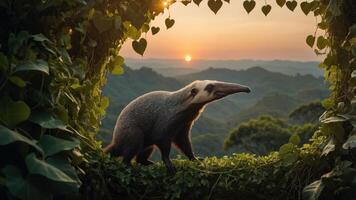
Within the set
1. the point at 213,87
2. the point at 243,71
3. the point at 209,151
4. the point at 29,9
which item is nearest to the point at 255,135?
the point at 209,151

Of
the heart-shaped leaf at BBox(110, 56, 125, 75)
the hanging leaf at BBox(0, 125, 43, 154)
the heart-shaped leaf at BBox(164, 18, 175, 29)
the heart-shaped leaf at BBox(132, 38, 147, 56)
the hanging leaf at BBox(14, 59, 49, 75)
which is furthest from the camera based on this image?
the heart-shaped leaf at BBox(110, 56, 125, 75)

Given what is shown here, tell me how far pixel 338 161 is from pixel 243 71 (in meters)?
75.4

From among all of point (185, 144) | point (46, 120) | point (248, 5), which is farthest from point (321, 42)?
point (46, 120)

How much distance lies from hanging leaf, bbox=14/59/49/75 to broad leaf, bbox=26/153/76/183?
427 millimetres

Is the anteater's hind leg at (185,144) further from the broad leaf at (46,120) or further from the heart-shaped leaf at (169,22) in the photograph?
the broad leaf at (46,120)

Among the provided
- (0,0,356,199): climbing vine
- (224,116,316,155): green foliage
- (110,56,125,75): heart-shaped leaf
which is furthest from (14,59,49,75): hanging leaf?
(224,116,316,155): green foliage

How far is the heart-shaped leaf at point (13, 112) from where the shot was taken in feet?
8.43

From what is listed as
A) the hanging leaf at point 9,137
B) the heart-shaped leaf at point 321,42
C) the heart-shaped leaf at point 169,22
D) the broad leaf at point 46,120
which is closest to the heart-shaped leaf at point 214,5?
the heart-shaped leaf at point 169,22

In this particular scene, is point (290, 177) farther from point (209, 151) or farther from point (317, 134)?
point (209, 151)

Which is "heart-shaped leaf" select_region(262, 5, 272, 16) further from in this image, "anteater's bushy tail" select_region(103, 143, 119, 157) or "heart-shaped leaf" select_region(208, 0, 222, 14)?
"anteater's bushy tail" select_region(103, 143, 119, 157)

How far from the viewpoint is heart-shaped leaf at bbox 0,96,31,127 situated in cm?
257

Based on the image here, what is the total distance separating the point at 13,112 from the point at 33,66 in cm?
25

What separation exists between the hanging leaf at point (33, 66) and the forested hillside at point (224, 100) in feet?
118

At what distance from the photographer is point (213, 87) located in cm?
444
